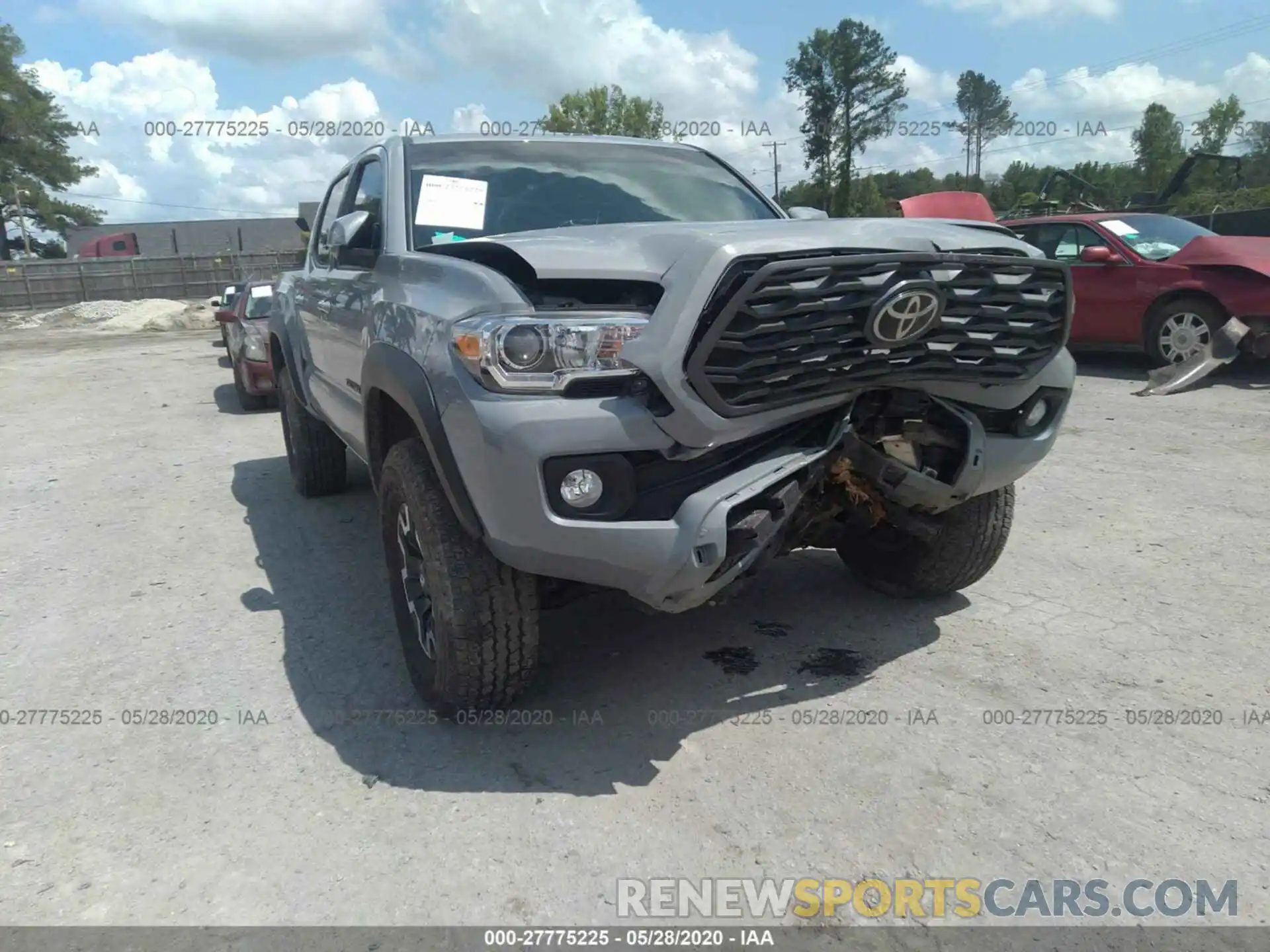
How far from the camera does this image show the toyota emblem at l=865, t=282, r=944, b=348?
265 cm

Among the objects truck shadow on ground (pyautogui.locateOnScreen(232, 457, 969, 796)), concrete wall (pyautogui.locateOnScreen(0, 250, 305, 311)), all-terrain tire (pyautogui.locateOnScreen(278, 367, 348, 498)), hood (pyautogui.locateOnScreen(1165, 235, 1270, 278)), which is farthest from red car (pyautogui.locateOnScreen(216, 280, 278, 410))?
concrete wall (pyautogui.locateOnScreen(0, 250, 305, 311))

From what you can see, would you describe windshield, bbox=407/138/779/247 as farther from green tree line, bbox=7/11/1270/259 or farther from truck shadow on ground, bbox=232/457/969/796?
green tree line, bbox=7/11/1270/259

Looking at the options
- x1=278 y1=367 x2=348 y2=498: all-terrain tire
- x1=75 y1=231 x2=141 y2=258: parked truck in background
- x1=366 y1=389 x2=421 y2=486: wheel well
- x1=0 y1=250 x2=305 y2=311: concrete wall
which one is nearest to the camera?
x1=366 y1=389 x2=421 y2=486: wheel well

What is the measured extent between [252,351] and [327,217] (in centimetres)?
491

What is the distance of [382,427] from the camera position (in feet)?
11.6

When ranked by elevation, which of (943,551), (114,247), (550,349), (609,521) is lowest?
(943,551)

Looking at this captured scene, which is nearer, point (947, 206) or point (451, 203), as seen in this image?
point (451, 203)

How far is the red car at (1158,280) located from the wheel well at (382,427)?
704 centimetres

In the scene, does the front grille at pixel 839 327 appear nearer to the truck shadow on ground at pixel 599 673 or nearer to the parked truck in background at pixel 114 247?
the truck shadow on ground at pixel 599 673

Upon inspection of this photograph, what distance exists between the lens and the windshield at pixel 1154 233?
30.8 ft

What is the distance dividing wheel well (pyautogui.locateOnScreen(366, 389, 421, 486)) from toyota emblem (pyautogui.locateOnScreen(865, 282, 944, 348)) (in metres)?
1.58

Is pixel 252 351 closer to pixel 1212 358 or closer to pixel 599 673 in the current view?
pixel 599 673

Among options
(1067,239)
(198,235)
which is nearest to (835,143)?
(198,235)

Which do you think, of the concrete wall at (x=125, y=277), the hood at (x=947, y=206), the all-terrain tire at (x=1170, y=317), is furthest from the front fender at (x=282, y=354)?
the concrete wall at (x=125, y=277)
